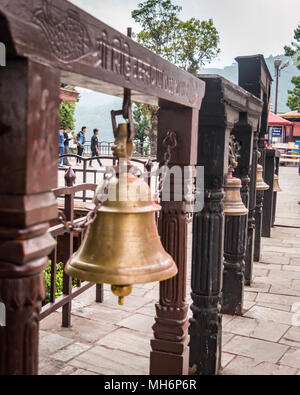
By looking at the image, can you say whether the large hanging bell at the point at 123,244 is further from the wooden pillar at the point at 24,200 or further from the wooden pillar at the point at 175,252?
the wooden pillar at the point at 175,252

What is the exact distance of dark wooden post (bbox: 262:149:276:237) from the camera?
8695 millimetres

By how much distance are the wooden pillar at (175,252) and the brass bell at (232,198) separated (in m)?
1.25

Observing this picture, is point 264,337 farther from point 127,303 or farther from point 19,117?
point 19,117

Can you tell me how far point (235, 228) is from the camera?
14.4 feet

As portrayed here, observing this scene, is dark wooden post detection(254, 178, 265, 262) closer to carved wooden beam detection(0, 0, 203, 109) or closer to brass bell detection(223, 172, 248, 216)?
brass bell detection(223, 172, 248, 216)

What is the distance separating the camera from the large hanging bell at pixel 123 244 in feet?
5.10

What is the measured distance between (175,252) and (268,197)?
22.1 ft

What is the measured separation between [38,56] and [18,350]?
0.74m

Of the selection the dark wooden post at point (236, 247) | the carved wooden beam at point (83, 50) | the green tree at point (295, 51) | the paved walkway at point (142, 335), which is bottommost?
the paved walkway at point (142, 335)

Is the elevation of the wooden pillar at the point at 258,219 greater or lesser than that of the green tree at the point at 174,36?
lesser

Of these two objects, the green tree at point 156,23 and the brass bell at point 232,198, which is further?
the green tree at point 156,23

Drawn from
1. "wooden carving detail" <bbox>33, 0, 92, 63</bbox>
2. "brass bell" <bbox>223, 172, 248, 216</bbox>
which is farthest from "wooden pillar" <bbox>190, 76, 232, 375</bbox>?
"wooden carving detail" <bbox>33, 0, 92, 63</bbox>

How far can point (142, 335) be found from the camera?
3.89 metres

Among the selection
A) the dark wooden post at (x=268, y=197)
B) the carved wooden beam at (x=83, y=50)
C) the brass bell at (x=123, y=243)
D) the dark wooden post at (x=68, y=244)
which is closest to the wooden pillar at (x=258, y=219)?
the dark wooden post at (x=268, y=197)
